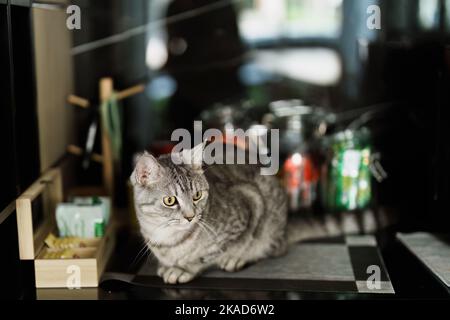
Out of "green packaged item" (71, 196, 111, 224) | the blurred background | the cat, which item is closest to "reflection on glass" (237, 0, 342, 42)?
the blurred background

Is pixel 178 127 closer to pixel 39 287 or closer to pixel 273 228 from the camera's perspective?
pixel 273 228

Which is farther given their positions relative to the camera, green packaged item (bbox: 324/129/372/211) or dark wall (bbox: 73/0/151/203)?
dark wall (bbox: 73/0/151/203)

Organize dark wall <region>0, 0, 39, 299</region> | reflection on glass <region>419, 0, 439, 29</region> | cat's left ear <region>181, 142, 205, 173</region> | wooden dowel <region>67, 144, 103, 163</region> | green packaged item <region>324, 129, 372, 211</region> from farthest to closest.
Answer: wooden dowel <region>67, 144, 103, 163</region> → green packaged item <region>324, 129, 372, 211</region> → reflection on glass <region>419, 0, 439, 29</region> → cat's left ear <region>181, 142, 205, 173</region> → dark wall <region>0, 0, 39, 299</region>

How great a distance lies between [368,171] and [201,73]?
0.78m

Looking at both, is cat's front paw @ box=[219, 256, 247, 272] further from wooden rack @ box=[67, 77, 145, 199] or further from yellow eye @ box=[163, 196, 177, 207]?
wooden rack @ box=[67, 77, 145, 199]

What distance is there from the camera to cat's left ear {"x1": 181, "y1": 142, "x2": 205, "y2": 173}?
1.71 metres

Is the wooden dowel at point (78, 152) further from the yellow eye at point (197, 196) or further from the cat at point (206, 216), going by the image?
the yellow eye at point (197, 196)

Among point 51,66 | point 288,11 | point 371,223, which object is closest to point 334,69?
point 288,11

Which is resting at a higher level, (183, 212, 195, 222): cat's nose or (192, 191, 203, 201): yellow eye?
(192, 191, 203, 201): yellow eye

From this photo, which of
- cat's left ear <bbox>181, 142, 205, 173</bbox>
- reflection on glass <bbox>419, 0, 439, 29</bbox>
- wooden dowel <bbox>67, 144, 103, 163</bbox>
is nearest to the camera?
cat's left ear <bbox>181, 142, 205, 173</bbox>

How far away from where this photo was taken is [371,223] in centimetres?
213

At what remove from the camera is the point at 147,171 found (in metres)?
1.64

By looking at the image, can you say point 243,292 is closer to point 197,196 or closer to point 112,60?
point 197,196

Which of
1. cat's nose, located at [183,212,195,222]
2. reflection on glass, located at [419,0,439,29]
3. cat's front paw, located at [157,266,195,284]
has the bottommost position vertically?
cat's front paw, located at [157,266,195,284]
